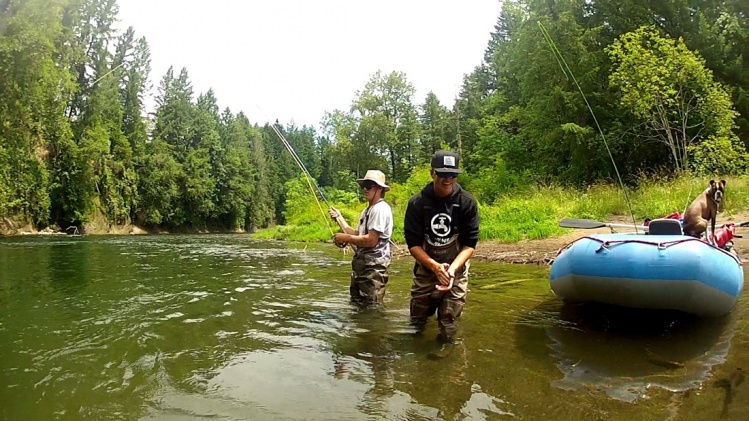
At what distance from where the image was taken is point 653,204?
565 inches

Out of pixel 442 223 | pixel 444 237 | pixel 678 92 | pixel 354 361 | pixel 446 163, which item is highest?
pixel 678 92

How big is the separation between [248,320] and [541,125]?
24.0 m

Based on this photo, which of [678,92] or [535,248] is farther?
[678,92]

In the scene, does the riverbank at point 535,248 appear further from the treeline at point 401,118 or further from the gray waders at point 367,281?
the gray waders at point 367,281

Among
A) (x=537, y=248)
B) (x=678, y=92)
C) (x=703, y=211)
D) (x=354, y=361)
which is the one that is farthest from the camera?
(x=678, y=92)

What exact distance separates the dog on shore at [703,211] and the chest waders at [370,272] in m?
3.55

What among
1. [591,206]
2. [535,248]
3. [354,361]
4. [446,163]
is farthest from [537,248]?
[354,361]

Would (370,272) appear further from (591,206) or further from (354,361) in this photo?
(591,206)

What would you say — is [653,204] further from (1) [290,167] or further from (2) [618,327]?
(1) [290,167]

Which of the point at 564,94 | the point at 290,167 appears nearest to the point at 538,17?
the point at 564,94

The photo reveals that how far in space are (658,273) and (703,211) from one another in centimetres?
232

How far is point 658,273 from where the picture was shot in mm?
4512

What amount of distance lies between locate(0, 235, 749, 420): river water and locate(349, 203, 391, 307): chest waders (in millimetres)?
231

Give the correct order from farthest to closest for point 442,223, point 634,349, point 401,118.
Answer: point 401,118, point 442,223, point 634,349
